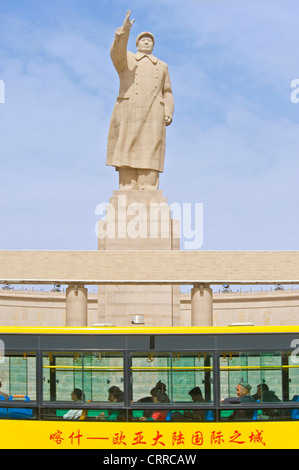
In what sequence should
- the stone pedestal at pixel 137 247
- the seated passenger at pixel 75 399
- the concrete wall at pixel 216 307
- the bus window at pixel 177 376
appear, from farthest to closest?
the concrete wall at pixel 216 307 → the stone pedestal at pixel 137 247 → the seated passenger at pixel 75 399 → the bus window at pixel 177 376

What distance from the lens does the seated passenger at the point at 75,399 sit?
9.45m

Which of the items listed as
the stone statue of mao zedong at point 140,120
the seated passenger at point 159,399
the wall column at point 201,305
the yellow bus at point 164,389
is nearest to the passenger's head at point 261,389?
the yellow bus at point 164,389

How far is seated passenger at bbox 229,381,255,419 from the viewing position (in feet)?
30.8

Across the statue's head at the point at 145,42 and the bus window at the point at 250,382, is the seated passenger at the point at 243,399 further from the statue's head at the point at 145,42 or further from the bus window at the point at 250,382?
the statue's head at the point at 145,42

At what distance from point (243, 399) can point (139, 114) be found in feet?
45.6

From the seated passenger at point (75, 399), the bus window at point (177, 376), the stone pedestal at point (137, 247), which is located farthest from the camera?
the stone pedestal at point (137, 247)

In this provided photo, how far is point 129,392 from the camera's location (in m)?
9.39

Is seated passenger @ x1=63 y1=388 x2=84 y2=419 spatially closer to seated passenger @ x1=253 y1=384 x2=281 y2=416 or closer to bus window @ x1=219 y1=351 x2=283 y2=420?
bus window @ x1=219 y1=351 x2=283 y2=420

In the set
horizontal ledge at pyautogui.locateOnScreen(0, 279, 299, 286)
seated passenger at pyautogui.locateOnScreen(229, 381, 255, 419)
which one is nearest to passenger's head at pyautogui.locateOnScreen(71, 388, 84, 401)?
seated passenger at pyautogui.locateOnScreen(229, 381, 255, 419)

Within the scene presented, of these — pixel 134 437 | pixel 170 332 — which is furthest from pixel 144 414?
pixel 170 332

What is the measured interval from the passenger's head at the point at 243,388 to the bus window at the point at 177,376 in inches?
14.3

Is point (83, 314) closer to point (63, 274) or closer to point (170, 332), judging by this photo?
point (63, 274)

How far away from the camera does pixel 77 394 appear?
9.46 meters

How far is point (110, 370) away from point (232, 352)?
62.7 inches
